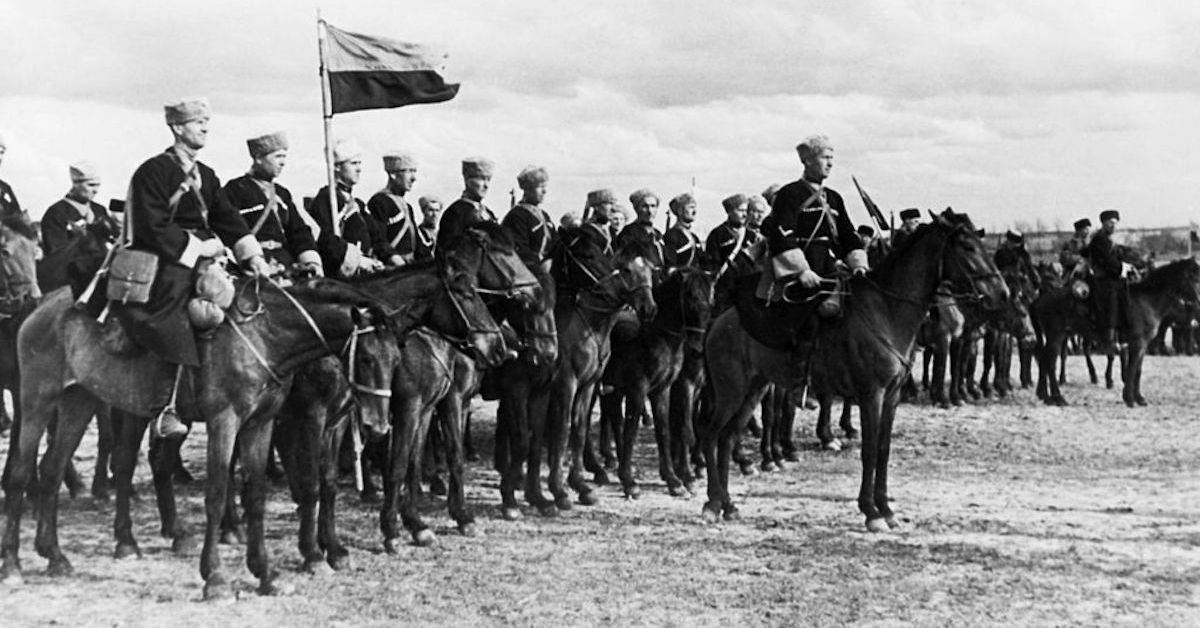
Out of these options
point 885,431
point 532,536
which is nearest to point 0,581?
point 532,536

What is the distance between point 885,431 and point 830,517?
99 cm

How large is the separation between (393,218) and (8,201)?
3.99 meters

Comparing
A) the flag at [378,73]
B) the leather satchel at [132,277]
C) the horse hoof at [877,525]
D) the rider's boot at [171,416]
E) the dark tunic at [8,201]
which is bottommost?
the horse hoof at [877,525]

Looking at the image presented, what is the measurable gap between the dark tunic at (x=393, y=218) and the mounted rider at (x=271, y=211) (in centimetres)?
190

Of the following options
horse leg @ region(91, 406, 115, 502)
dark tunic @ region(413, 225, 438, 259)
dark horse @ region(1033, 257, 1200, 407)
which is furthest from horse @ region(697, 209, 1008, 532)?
dark horse @ region(1033, 257, 1200, 407)

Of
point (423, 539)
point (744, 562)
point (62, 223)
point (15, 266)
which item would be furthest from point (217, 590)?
point (62, 223)

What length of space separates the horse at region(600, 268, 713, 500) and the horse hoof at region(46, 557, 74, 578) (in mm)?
5224

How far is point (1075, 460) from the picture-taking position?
14.9m

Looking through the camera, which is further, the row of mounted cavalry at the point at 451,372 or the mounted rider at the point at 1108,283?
the mounted rider at the point at 1108,283

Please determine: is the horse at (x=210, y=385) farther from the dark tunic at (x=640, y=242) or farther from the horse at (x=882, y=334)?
the horse at (x=882, y=334)

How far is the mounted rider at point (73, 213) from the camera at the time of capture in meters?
13.6

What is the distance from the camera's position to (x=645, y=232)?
11.9 meters

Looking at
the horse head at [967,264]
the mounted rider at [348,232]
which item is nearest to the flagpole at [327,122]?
the mounted rider at [348,232]

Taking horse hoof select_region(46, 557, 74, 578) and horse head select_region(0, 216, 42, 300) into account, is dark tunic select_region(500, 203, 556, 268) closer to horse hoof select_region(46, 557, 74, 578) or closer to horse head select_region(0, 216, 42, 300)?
horse head select_region(0, 216, 42, 300)
